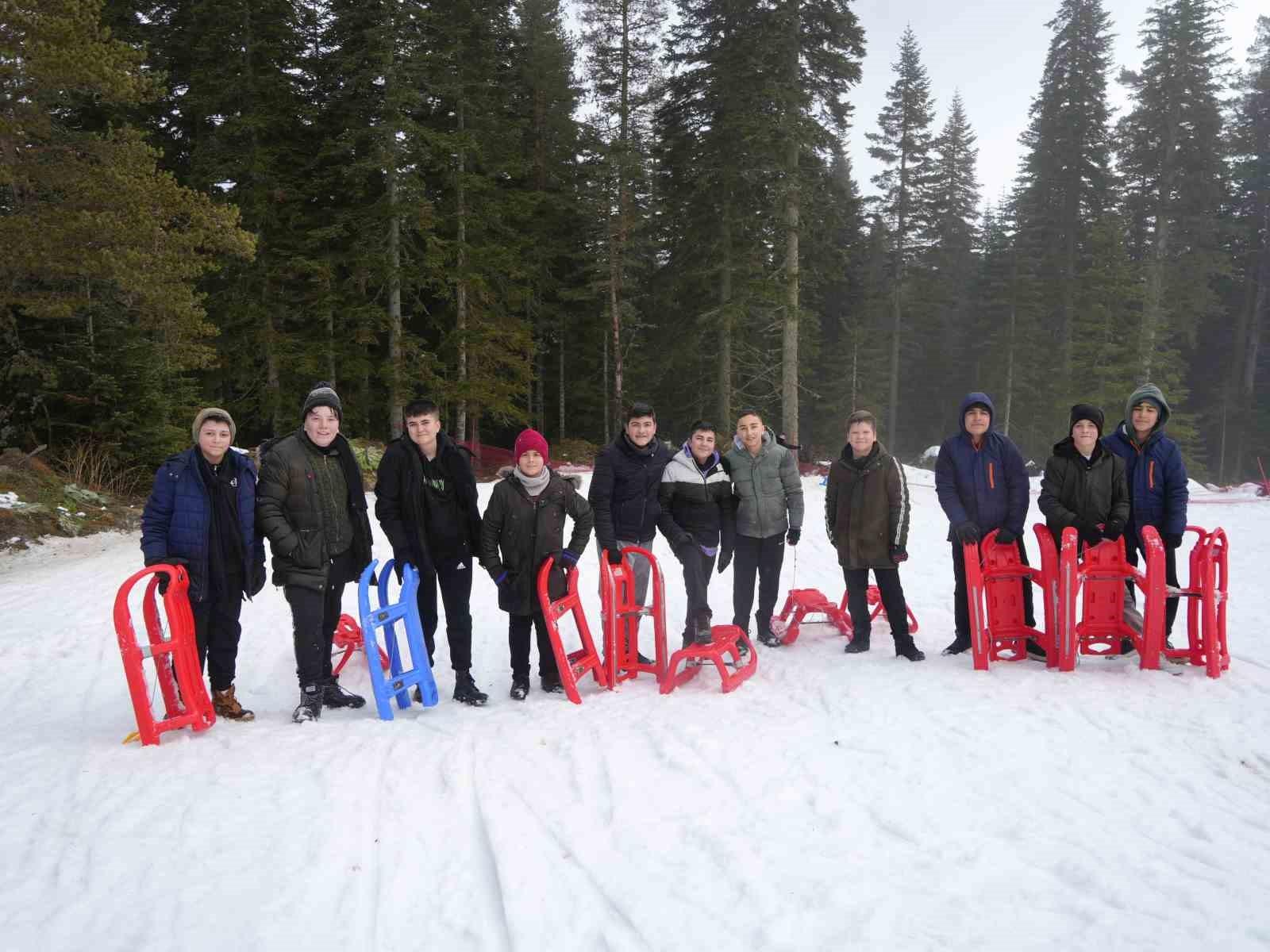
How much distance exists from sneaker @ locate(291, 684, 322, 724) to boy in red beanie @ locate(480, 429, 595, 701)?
1366 millimetres

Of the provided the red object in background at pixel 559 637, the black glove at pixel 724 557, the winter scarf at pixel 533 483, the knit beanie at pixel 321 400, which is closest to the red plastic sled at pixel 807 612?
the black glove at pixel 724 557

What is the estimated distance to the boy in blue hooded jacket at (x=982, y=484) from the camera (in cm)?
582

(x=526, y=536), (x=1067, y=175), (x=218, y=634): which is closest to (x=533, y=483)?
(x=526, y=536)

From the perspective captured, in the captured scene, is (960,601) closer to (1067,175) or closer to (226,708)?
(226,708)

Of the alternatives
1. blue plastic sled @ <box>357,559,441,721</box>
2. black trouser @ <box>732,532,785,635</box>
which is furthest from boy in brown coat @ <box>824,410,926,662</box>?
blue plastic sled @ <box>357,559,441,721</box>

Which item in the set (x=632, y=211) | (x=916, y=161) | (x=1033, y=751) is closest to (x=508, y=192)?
(x=632, y=211)

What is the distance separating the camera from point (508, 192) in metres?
21.6

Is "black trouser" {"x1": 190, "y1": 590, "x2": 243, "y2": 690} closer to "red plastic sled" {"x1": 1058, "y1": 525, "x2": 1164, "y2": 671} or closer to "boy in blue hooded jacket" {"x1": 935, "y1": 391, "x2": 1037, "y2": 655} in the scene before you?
"boy in blue hooded jacket" {"x1": 935, "y1": 391, "x2": 1037, "y2": 655}

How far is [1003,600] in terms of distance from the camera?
578 centimetres

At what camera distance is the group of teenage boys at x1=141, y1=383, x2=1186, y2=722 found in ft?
15.6

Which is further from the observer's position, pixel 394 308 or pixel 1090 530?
pixel 394 308

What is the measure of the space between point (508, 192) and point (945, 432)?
30.1m

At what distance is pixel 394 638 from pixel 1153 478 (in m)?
6.12

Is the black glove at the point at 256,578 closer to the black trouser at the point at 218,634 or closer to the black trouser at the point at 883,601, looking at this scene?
the black trouser at the point at 218,634
